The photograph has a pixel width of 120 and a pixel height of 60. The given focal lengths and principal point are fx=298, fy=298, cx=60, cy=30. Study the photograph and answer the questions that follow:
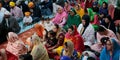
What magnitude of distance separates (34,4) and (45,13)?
54cm

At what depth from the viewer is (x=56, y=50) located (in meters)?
5.65

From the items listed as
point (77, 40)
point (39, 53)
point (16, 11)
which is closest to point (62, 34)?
point (77, 40)

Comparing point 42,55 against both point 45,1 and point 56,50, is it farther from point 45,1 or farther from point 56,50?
point 45,1

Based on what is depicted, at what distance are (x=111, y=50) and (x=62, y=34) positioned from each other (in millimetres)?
1420

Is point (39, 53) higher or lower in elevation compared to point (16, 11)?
higher

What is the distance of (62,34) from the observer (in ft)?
18.6

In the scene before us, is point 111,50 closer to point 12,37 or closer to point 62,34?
point 62,34

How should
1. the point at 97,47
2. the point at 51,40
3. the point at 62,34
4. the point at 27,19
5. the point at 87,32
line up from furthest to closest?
the point at 27,19, the point at 87,32, the point at 51,40, the point at 62,34, the point at 97,47

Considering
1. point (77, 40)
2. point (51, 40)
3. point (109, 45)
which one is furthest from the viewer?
point (51, 40)

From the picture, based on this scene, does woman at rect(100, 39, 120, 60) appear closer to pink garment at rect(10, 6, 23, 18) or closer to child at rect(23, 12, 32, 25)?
child at rect(23, 12, 32, 25)

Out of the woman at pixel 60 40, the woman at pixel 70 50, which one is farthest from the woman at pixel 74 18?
the woman at pixel 70 50

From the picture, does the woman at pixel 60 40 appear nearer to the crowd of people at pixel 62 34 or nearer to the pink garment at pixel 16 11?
the crowd of people at pixel 62 34

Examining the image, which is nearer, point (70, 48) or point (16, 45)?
point (70, 48)

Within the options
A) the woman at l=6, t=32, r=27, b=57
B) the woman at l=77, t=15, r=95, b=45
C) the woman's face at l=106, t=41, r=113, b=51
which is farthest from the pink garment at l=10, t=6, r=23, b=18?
the woman's face at l=106, t=41, r=113, b=51
